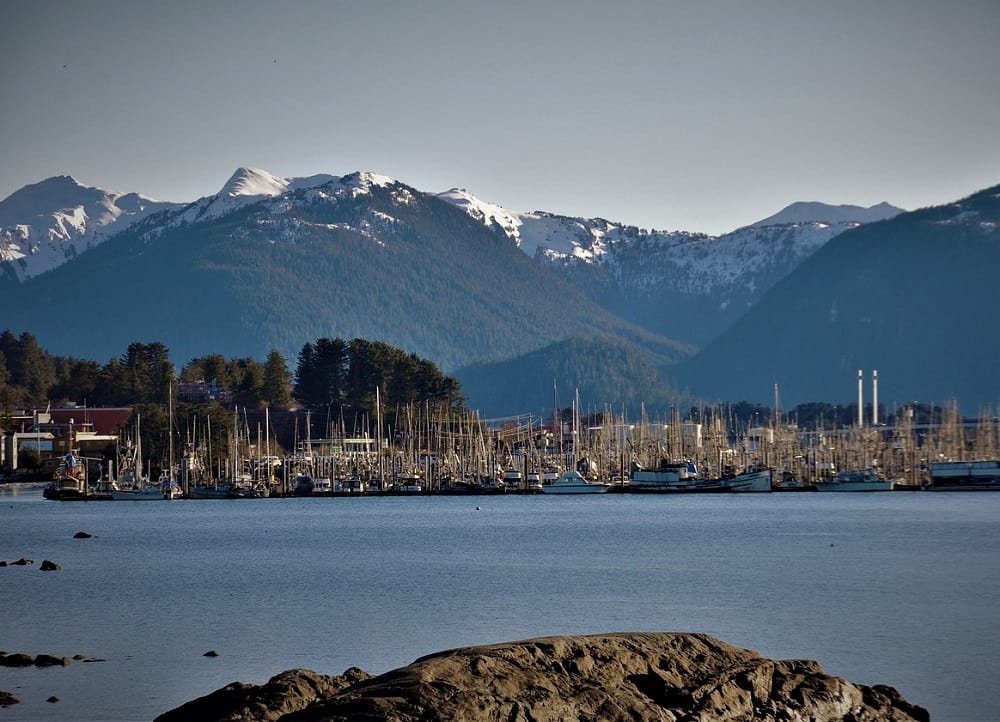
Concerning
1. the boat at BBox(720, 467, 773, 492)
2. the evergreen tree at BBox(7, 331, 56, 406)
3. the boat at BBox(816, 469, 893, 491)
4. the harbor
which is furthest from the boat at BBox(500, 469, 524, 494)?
the evergreen tree at BBox(7, 331, 56, 406)

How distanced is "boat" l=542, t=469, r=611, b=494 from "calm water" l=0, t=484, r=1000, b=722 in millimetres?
29381

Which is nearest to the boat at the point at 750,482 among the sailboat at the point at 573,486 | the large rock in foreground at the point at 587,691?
the sailboat at the point at 573,486

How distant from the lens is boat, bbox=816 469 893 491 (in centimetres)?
12225

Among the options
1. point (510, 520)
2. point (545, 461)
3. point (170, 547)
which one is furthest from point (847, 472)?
point (170, 547)

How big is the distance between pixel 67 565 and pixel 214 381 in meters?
107

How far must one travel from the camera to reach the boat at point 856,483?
4813 inches

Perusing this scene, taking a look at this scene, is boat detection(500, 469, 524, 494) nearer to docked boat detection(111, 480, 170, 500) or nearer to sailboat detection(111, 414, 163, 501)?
docked boat detection(111, 480, 170, 500)

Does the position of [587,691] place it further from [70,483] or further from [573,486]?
[70,483]

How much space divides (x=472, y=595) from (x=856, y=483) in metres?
79.9

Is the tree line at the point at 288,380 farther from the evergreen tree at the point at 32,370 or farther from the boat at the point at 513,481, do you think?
the boat at the point at 513,481

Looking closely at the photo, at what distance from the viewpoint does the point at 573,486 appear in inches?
4786

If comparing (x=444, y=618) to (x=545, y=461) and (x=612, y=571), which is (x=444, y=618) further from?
(x=545, y=461)

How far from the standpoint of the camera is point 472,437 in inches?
5325

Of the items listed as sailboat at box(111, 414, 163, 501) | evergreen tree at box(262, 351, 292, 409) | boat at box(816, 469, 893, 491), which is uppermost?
evergreen tree at box(262, 351, 292, 409)
